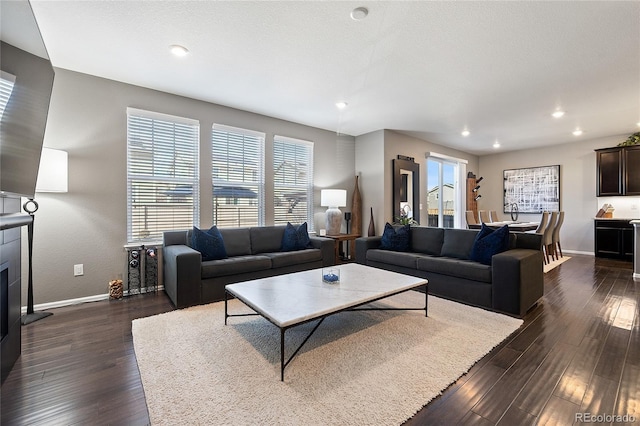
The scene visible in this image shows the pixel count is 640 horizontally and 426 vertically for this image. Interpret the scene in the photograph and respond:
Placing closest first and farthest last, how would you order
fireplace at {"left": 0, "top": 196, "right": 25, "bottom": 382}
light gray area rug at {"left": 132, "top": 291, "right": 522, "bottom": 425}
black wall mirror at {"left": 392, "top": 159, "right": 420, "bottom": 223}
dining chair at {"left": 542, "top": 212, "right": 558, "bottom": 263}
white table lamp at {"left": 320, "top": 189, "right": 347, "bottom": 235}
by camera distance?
light gray area rug at {"left": 132, "top": 291, "right": 522, "bottom": 425}, fireplace at {"left": 0, "top": 196, "right": 25, "bottom": 382}, white table lamp at {"left": 320, "top": 189, "right": 347, "bottom": 235}, dining chair at {"left": 542, "top": 212, "right": 558, "bottom": 263}, black wall mirror at {"left": 392, "top": 159, "right": 420, "bottom": 223}

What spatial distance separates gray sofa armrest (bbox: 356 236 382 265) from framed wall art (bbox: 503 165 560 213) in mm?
5321

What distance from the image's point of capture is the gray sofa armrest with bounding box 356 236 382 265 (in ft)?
14.1

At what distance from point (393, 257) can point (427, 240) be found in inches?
24.6

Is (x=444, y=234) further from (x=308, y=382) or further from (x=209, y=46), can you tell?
(x=209, y=46)

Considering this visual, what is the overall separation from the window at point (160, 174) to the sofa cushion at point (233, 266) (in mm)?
1118

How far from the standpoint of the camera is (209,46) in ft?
8.77

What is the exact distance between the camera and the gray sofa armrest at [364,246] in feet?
14.1

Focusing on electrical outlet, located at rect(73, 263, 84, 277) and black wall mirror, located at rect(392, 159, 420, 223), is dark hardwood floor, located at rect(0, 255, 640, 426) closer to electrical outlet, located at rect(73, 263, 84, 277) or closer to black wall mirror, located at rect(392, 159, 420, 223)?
electrical outlet, located at rect(73, 263, 84, 277)

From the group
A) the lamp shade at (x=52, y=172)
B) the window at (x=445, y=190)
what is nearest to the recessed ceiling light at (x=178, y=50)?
the lamp shade at (x=52, y=172)

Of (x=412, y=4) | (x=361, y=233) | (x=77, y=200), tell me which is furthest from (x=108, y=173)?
(x=361, y=233)

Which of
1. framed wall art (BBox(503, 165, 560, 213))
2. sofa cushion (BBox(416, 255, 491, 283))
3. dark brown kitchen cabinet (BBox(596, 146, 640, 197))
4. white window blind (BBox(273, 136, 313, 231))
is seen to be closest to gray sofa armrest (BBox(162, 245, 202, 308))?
white window blind (BBox(273, 136, 313, 231))

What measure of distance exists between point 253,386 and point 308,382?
1.12 feet

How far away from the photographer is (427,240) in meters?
4.08

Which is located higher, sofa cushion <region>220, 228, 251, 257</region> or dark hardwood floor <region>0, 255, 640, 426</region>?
sofa cushion <region>220, 228, 251, 257</region>
